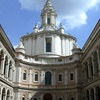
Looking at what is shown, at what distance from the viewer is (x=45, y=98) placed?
1754 inches

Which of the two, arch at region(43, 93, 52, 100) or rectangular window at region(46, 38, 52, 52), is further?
rectangular window at region(46, 38, 52, 52)

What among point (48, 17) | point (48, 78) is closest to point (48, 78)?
point (48, 78)

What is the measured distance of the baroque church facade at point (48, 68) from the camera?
3569cm

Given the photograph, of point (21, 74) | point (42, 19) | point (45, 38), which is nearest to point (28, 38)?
point (45, 38)

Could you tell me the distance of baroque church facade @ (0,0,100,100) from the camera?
35.7 metres

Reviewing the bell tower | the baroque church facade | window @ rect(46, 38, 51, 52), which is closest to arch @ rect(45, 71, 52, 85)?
the baroque church facade

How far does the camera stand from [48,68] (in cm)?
4609

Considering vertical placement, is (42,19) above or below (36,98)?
above

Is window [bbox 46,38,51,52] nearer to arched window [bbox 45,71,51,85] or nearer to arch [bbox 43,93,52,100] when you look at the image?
arched window [bbox 45,71,51,85]

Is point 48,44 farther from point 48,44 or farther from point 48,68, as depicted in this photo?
point 48,68

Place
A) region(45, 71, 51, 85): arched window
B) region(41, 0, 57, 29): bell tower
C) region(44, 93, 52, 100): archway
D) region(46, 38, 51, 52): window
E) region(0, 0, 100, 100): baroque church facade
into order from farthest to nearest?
region(41, 0, 57, 29): bell tower, region(46, 38, 51, 52): window, region(45, 71, 51, 85): arched window, region(44, 93, 52, 100): archway, region(0, 0, 100, 100): baroque church facade

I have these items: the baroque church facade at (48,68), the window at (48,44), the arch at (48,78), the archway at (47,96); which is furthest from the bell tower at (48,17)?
the archway at (47,96)

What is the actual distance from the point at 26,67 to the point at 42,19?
19.7 m

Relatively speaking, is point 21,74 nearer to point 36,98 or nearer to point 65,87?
point 36,98
